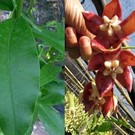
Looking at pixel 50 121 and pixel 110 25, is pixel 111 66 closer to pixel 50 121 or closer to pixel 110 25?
pixel 110 25

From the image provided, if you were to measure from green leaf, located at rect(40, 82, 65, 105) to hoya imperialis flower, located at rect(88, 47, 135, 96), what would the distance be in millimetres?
115

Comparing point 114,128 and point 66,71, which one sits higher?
point 66,71

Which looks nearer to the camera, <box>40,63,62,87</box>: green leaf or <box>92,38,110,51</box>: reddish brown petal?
<box>92,38,110,51</box>: reddish brown petal

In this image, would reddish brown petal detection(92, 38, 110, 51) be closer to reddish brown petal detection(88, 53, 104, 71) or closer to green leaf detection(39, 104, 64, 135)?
reddish brown petal detection(88, 53, 104, 71)

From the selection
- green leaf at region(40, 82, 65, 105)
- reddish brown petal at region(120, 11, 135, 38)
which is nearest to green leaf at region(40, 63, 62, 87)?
green leaf at region(40, 82, 65, 105)

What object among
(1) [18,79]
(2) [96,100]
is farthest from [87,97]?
(1) [18,79]

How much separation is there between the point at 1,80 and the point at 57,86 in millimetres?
191

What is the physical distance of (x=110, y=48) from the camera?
1.14 ft

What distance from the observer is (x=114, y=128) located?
0.68 metres

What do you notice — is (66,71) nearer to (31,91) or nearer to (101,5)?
(101,5)

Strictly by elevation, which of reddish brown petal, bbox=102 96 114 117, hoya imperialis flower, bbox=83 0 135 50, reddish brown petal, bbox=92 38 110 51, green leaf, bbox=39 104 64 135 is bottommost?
green leaf, bbox=39 104 64 135

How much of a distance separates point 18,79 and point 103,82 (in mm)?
89

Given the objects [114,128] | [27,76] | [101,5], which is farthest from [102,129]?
[27,76]

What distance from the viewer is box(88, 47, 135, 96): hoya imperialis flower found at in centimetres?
35
